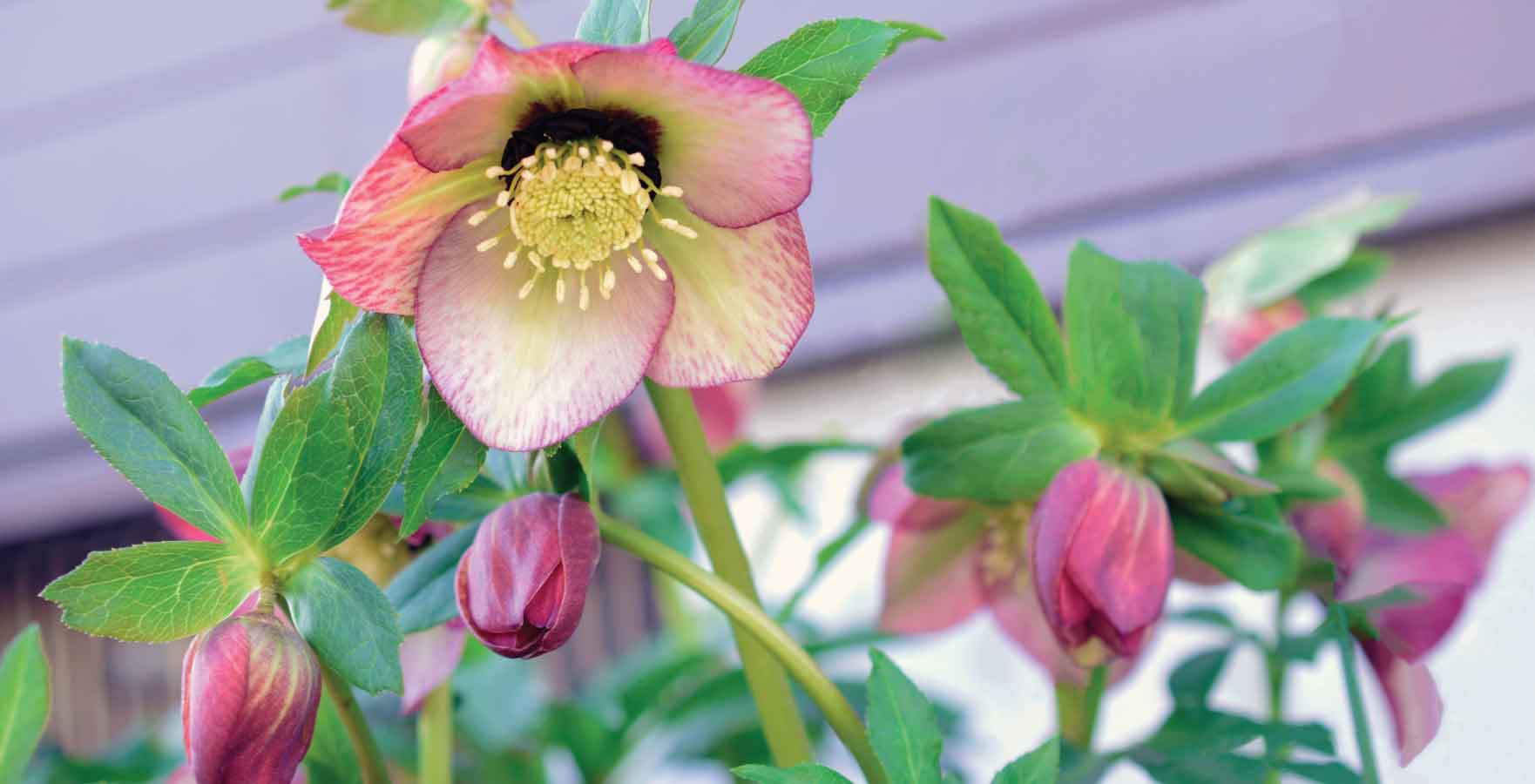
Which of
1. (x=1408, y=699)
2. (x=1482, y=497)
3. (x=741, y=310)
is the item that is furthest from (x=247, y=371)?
(x=1482, y=497)

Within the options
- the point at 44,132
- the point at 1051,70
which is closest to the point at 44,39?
the point at 44,132

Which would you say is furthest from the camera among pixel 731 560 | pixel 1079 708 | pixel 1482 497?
pixel 1482 497

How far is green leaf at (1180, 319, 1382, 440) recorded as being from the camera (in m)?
0.43

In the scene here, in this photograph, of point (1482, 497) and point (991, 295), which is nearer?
point (991, 295)

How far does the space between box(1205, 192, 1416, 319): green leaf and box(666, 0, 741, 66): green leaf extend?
307 mm

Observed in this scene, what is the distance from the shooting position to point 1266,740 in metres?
0.47

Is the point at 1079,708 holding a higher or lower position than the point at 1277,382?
lower

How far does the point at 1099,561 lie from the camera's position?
0.40 m

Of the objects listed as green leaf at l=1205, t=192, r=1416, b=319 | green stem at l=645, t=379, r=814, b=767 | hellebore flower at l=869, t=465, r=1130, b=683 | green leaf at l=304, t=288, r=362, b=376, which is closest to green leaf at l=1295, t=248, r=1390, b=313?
green leaf at l=1205, t=192, r=1416, b=319

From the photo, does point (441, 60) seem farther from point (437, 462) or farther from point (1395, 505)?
point (1395, 505)

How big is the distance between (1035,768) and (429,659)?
0.20 m

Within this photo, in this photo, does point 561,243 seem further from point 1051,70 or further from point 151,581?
point 1051,70

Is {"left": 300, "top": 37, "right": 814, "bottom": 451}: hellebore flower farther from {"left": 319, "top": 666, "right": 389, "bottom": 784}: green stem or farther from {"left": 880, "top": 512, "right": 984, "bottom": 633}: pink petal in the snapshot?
{"left": 880, "top": 512, "right": 984, "bottom": 633}: pink petal

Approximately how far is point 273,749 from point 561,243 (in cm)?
16
